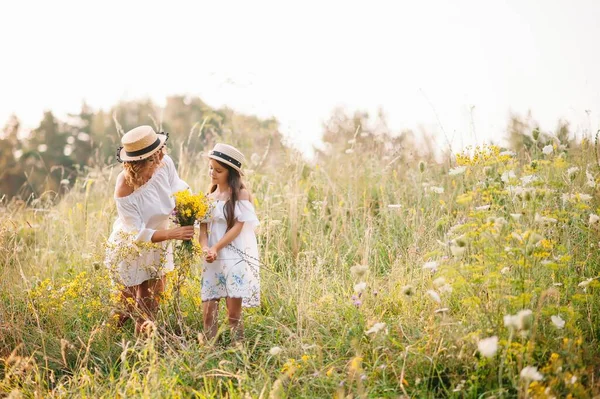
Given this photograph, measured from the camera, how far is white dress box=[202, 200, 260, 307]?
394 cm

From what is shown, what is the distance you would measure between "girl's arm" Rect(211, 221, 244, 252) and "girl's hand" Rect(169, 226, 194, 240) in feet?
0.66

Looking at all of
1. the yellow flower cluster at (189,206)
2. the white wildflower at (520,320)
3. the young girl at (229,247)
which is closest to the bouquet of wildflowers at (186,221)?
the yellow flower cluster at (189,206)

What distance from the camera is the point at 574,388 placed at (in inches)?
99.1

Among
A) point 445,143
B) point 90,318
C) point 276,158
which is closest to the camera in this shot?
point 90,318

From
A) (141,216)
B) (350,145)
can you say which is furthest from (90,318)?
(350,145)

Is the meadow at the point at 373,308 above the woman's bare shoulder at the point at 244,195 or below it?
below

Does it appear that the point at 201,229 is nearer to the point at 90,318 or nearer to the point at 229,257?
the point at 229,257

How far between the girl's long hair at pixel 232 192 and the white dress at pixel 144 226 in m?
0.43

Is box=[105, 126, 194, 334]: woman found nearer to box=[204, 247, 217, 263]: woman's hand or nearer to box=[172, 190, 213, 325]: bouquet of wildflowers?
box=[172, 190, 213, 325]: bouquet of wildflowers

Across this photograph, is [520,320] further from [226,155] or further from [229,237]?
[226,155]

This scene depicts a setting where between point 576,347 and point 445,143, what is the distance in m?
3.31

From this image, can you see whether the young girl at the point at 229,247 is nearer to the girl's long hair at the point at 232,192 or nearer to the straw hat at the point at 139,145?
the girl's long hair at the point at 232,192

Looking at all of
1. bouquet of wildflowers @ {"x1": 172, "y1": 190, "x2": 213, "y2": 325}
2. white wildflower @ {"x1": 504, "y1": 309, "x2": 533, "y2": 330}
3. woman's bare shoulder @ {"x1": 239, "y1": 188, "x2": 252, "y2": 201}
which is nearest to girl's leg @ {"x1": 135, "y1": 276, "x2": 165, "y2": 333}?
bouquet of wildflowers @ {"x1": 172, "y1": 190, "x2": 213, "y2": 325}

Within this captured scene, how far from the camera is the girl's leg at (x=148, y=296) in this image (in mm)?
4094
